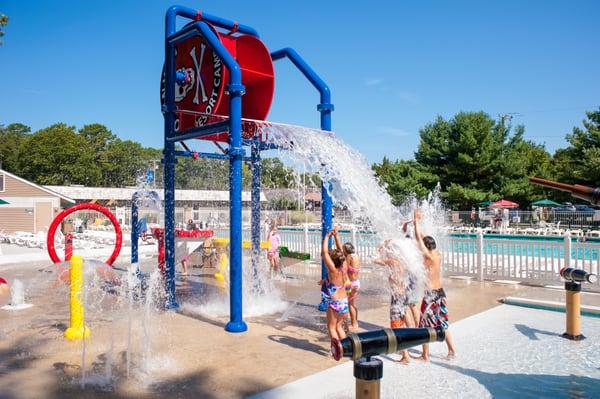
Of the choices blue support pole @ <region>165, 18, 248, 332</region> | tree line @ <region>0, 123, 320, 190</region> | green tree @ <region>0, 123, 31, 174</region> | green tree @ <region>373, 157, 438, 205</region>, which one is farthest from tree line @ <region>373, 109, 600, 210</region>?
green tree @ <region>0, 123, 31, 174</region>

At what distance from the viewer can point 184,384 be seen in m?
5.23

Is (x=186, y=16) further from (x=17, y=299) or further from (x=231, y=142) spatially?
(x=17, y=299)

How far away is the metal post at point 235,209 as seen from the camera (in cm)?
731

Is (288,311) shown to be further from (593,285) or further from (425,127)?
(425,127)

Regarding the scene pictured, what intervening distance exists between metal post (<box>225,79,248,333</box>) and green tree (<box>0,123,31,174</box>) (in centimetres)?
6314

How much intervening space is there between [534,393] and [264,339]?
339cm

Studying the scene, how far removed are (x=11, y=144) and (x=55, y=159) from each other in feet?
64.8

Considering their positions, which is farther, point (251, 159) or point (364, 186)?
point (251, 159)

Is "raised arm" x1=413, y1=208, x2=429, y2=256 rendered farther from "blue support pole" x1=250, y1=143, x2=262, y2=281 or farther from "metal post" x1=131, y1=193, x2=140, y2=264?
"metal post" x1=131, y1=193, x2=140, y2=264

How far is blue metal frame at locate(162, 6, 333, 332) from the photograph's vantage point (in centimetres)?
735

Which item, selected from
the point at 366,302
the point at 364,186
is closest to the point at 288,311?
the point at 366,302

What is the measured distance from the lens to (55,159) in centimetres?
6072

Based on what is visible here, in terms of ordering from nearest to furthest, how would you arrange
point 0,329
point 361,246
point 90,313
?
point 0,329 < point 90,313 < point 361,246

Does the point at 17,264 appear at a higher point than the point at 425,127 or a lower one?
lower
